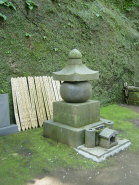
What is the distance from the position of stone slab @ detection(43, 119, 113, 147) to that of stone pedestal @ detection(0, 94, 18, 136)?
3.42ft

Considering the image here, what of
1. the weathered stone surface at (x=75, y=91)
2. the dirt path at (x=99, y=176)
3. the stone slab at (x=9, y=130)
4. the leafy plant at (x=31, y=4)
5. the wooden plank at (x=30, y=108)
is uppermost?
the leafy plant at (x=31, y=4)

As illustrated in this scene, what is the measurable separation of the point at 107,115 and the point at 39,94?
2541mm

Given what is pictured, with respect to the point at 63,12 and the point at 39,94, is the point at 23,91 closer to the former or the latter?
the point at 39,94

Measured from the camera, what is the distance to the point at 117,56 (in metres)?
9.05

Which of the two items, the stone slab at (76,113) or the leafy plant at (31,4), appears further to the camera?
the leafy plant at (31,4)

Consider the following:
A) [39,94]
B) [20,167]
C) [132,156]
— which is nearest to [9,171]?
[20,167]

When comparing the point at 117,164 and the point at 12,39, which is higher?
the point at 12,39

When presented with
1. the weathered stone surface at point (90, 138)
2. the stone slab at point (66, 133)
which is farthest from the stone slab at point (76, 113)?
the weathered stone surface at point (90, 138)

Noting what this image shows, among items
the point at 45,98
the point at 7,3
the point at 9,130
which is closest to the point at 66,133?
the point at 9,130

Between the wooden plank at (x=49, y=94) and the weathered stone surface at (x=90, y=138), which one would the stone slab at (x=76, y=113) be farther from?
the wooden plank at (x=49, y=94)

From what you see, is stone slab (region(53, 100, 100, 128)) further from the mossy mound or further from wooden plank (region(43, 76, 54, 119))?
the mossy mound

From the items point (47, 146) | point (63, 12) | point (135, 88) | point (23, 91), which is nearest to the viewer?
point (47, 146)

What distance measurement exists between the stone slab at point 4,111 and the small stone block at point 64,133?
1.15 metres

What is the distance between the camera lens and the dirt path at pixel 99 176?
3266 mm
